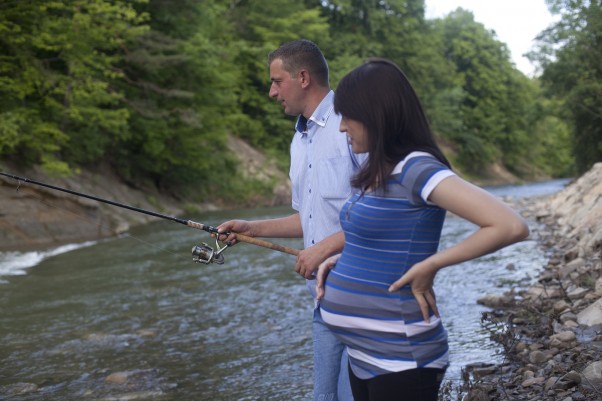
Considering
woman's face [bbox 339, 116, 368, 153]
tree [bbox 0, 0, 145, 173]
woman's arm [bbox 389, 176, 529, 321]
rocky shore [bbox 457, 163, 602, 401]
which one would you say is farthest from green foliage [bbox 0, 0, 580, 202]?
woman's arm [bbox 389, 176, 529, 321]

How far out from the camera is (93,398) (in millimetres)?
5609

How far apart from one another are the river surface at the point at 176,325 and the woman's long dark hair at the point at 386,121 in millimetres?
3398

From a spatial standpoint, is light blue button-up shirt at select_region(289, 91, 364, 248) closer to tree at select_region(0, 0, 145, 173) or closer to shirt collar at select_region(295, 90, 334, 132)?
shirt collar at select_region(295, 90, 334, 132)

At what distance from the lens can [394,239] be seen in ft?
7.65

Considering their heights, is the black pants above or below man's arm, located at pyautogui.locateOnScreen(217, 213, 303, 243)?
below

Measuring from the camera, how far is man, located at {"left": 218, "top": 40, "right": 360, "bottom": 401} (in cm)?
308

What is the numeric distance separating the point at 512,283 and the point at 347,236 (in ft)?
25.0

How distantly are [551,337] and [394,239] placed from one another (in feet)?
13.0

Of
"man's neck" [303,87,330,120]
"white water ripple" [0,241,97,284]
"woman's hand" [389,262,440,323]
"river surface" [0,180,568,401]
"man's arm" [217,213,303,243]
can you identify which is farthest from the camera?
"white water ripple" [0,241,97,284]

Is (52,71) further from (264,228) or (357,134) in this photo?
(357,134)

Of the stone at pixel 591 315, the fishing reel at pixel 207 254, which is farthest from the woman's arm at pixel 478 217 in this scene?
the stone at pixel 591 315

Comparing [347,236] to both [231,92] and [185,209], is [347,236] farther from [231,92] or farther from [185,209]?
[231,92]

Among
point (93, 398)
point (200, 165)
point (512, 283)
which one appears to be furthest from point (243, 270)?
point (200, 165)

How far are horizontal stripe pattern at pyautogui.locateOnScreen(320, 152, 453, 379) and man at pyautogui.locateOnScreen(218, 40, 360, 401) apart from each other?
0.62 m
